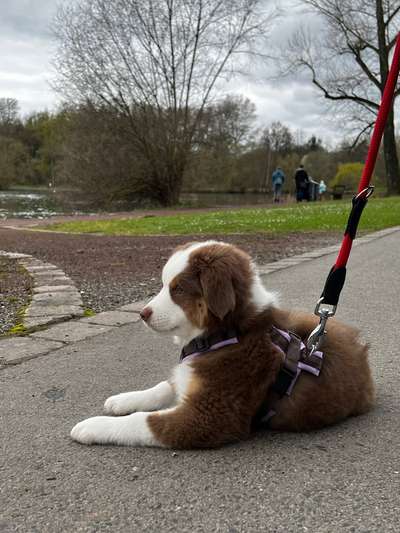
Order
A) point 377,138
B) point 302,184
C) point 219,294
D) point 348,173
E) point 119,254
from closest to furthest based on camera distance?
point 219,294, point 377,138, point 119,254, point 302,184, point 348,173

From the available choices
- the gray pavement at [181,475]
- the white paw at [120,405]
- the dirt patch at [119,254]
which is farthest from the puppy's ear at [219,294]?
the dirt patch at [119,254]

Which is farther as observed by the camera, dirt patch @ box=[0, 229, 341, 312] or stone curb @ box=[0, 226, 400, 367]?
dirt patch @ box=[0, 229, 341, 312]

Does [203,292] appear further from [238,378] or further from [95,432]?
[95,432]

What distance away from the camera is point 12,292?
6.90 metres

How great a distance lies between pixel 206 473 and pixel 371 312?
12.9 ft

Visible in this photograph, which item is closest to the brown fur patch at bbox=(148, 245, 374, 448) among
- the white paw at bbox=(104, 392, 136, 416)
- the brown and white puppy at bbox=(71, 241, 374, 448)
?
the brown and white puppy at bbox=(71, 241, 374, 448)

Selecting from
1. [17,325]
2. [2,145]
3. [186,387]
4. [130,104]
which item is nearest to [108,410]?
[186,387]

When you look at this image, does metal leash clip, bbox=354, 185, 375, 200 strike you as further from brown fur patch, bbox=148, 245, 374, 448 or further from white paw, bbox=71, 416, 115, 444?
white paw, bbox=71, 416, 115, 444

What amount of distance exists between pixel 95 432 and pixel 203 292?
91 cm

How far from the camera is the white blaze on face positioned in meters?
3.04

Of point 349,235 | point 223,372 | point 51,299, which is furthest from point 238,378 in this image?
point 51,299

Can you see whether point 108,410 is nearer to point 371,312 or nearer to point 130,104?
point 371,312

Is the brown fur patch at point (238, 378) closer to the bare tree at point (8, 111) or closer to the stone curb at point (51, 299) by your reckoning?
the stone curb at point (51, 299)

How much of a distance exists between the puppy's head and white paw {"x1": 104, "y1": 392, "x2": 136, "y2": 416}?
52cm
